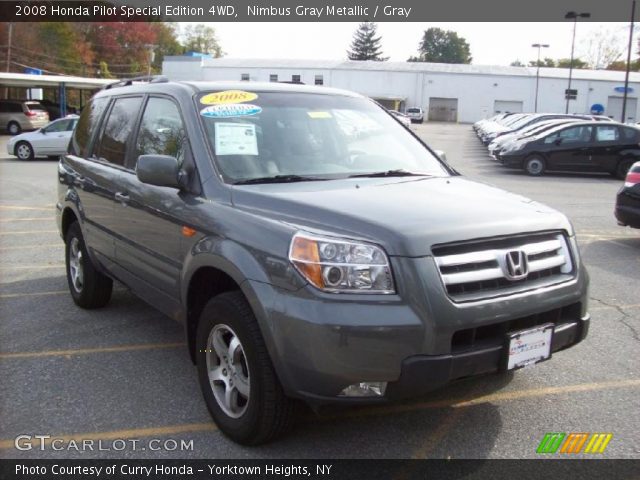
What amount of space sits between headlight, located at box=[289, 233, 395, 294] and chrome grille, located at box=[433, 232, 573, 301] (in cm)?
27

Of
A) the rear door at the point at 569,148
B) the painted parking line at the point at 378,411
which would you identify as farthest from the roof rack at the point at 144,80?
the rear door at the point at 569,148

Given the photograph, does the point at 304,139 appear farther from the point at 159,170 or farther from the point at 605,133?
the point at 605,133

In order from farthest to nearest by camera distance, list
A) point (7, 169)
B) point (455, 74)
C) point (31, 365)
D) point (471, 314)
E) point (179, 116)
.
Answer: point (455, 74), point (7, 169), point (31, 365), point (179, 116), point (471, 314)

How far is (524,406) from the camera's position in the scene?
3.72 meters

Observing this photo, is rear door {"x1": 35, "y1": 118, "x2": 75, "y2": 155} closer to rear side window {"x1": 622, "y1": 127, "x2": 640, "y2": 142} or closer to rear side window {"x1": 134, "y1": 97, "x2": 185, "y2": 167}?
rear side window {"x1": 622, "y1": 127, "x2": 640, "y2": 142}

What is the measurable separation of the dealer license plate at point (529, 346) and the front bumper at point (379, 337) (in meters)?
0.16

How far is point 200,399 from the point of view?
3805 mm

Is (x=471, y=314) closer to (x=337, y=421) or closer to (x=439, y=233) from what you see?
(x=439, y=233)

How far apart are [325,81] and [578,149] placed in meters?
57.3

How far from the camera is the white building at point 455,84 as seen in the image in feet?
231

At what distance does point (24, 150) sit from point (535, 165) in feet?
55.7

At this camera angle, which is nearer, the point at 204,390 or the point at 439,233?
the point at 439,233

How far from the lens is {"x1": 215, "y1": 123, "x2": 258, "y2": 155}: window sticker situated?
12.2ft

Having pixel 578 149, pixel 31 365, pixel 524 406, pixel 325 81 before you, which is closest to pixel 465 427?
pixel 524 406
